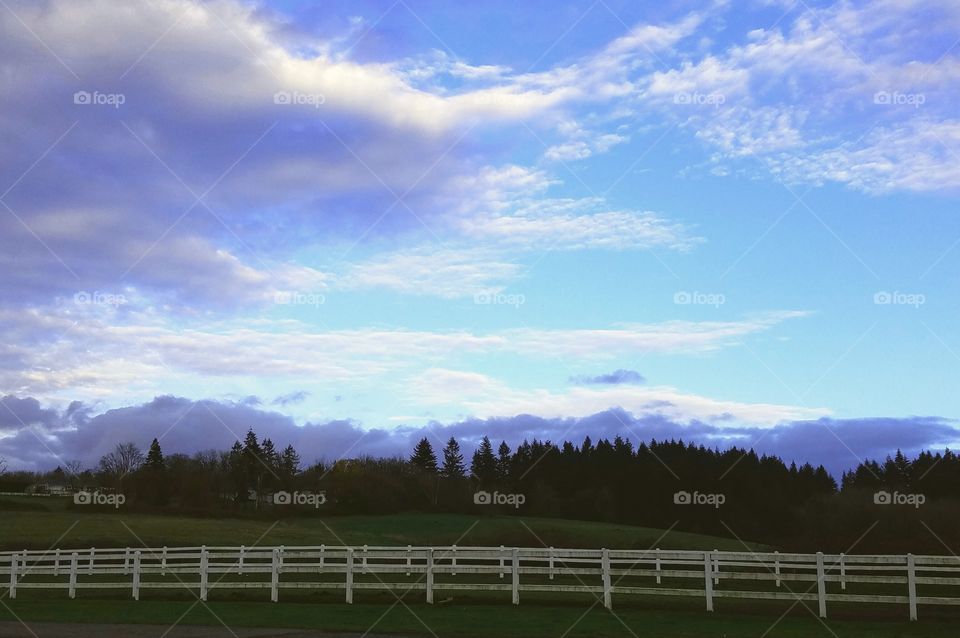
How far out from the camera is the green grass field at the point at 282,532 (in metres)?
48.1

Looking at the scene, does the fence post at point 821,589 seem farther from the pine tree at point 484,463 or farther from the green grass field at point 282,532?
the pine tree at point 484,463

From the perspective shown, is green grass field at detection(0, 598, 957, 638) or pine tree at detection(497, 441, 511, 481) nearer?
green grass field at detection(0, 598, 957, 638)

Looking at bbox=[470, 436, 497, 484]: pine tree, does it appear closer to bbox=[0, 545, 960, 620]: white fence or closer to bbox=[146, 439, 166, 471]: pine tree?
bbox=[146, 439, 166, 471]: pine tree

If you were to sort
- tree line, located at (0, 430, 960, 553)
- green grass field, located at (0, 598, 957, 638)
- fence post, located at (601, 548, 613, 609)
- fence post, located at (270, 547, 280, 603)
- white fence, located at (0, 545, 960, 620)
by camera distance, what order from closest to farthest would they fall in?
green grass field, located at (0, 598, 957, 638) → white fence, located at (0, 545, 960, 620) → fence post, located at (601, 548, 613, 609) → fence post, located at (270, 547, 280, 603) → tree line, located at (0, 430, 960, 553)

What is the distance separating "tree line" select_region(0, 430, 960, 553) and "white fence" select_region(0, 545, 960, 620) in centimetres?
4489

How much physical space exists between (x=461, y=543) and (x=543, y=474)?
201ft

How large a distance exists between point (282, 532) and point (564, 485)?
171 ft

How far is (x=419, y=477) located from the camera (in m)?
107

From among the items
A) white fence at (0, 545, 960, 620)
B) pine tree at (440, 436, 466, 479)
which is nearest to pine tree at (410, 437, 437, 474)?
pine tree at (440, 436, 466, 479)

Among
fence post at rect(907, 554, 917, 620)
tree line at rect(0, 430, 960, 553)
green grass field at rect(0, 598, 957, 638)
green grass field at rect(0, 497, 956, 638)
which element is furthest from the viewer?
tree line at rect(0, 430, 960, 553)

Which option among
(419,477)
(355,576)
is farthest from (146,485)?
(355,576)

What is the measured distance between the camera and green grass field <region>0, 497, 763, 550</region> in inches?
1895

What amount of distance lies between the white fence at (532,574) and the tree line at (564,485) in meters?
44.9

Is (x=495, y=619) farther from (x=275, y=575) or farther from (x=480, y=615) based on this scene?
(x=275, y=575)
